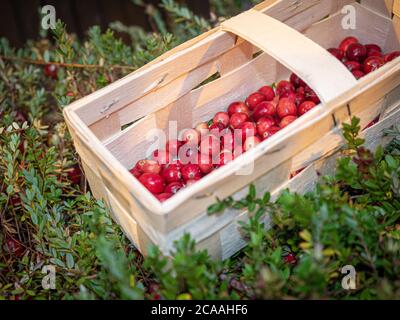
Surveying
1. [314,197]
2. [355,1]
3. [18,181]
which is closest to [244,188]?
[314,197]

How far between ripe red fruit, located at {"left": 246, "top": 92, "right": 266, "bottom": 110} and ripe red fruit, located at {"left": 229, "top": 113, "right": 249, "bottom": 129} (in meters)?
0.07

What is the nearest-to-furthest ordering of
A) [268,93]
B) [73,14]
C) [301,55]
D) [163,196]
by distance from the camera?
[301,55]
[163,196]
[268,93]
[73,14]

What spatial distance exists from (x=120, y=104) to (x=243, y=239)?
557mm

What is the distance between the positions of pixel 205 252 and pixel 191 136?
1.96 ft

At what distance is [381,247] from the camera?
4.03ft

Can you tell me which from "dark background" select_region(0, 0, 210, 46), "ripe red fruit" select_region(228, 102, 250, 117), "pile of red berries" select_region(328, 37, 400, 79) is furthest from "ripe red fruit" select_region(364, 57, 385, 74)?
"dark background" select_region(0, 0, 210, 46)

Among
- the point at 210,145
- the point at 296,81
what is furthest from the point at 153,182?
the point at 296,81

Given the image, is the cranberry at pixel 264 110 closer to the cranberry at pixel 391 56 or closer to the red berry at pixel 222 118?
the red berry at pixel 222 118

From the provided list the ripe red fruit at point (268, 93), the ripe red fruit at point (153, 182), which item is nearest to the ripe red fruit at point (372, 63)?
the ripe red fruit at point (268, 93)

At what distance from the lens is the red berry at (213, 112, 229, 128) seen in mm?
1818

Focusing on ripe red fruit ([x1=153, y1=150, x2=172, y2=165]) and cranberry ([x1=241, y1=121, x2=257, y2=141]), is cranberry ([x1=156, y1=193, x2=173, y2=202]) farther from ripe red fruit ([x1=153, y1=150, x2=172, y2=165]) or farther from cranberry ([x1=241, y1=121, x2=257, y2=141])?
cranberry ([x1=241, y1=121, x2=257, y2=141])

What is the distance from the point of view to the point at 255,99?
185 centimetres

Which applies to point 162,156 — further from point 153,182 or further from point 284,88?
point 284,88

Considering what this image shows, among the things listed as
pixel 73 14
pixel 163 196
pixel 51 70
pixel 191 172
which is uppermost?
pixel 73 14
